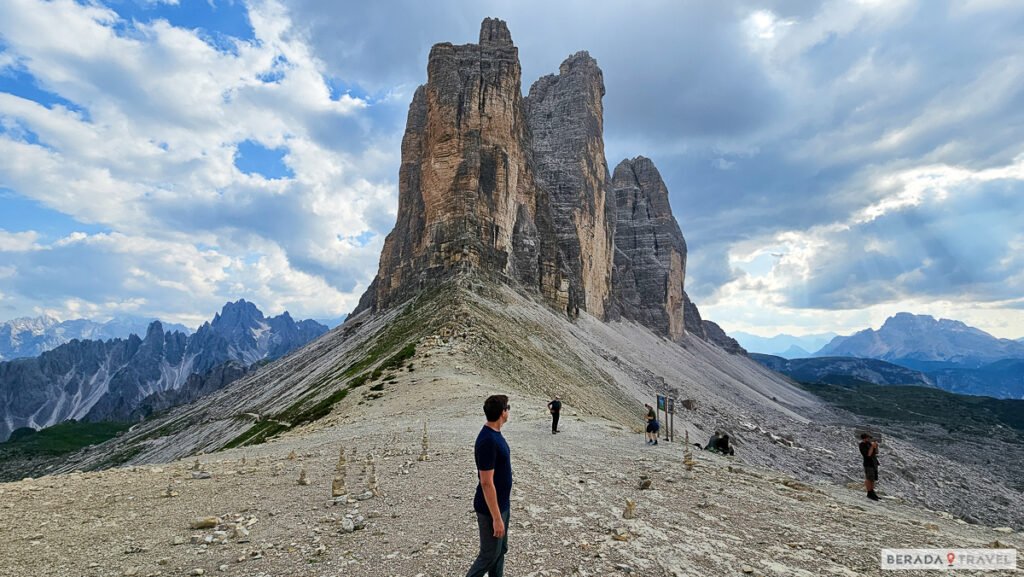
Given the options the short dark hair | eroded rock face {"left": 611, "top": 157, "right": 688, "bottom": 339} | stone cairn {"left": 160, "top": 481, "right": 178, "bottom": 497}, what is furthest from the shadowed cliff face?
the short dark hair

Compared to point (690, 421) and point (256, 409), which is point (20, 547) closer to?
point (690, 421)

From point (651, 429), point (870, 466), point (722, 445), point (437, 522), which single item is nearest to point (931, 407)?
point (722, 445)

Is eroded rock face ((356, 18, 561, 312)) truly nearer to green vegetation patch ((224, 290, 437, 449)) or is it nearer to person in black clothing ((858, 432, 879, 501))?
green vegetation patch ((224, 290, 437, 449))

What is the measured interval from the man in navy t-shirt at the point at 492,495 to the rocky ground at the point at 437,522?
5.16ft

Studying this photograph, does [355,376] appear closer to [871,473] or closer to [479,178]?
[871,473]

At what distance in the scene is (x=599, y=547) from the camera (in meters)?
9.09

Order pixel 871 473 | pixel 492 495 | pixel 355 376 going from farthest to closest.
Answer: pixel 355 376 → pixel 871 473 → pixel 492 495

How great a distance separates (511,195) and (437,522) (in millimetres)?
87904

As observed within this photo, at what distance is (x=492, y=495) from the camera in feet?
21.6

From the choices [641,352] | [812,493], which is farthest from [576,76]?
[812,493]

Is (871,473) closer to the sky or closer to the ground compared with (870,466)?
closer to the ground

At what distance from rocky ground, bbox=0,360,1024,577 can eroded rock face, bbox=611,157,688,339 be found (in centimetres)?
14666

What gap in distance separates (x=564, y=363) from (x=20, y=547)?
55.1 metres

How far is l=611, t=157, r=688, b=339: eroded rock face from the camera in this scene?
17162 centimetres
